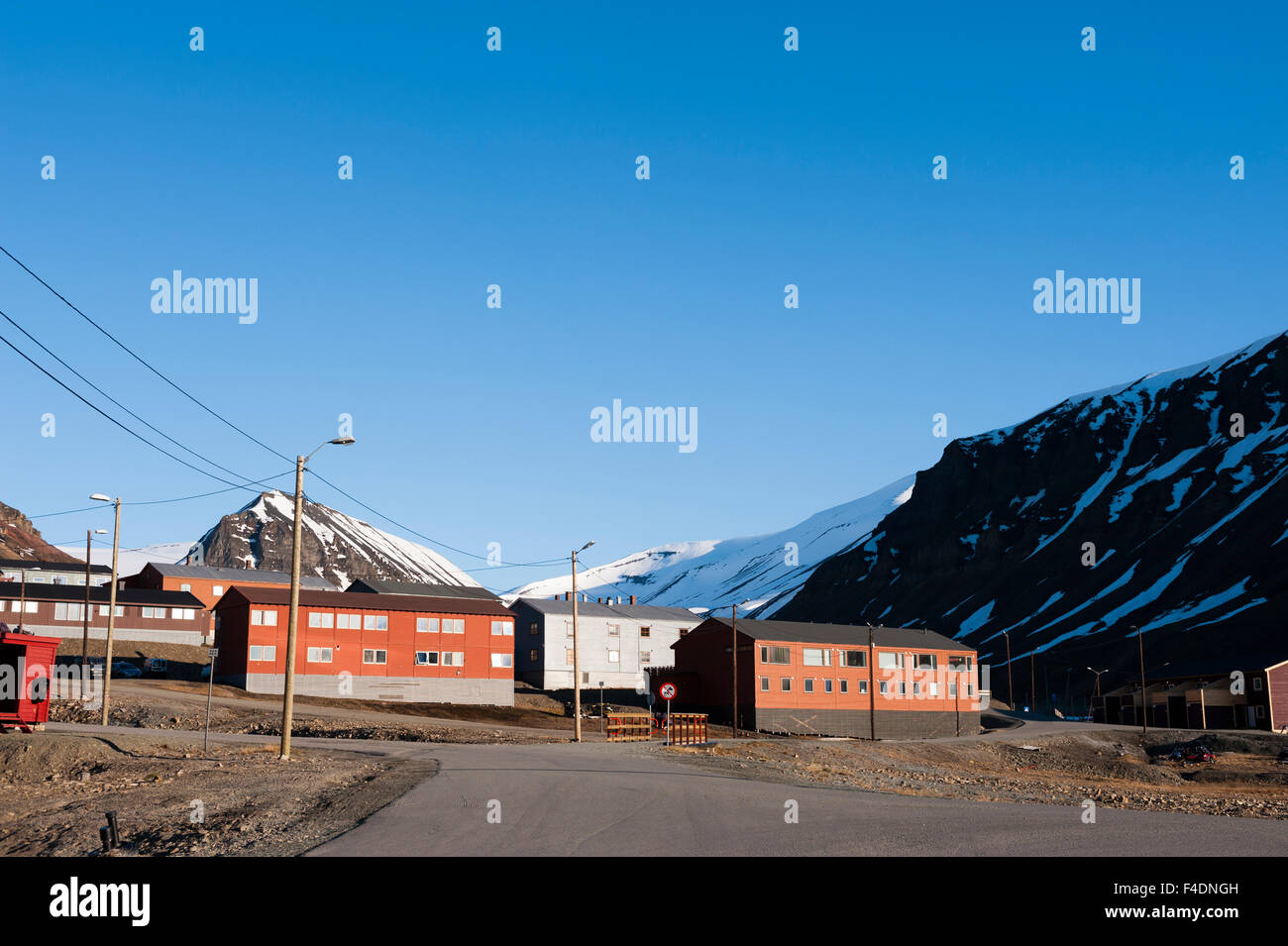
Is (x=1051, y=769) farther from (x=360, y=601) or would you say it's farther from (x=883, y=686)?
(x=360, y=601)

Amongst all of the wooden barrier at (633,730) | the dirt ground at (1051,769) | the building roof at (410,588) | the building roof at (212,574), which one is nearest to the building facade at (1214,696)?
the dirt ground at (1051,769)

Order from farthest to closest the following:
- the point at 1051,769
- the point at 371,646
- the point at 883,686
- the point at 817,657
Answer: the point at 883,686
the point at 817,657
the point at 371,646
the point at 1051,769

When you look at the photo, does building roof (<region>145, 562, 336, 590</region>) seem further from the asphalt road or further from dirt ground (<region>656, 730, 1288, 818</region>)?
the asphalt road

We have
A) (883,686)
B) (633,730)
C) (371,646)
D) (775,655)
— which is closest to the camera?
(633,730)

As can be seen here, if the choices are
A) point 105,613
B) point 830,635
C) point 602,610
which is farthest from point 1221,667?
point 105,613

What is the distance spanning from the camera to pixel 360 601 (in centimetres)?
8206

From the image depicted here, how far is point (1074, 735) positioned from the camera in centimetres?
8325

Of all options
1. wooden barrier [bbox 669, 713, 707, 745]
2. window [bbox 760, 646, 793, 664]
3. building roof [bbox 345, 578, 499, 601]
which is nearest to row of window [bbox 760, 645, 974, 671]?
window [bbox 760, 646, 793, 664]

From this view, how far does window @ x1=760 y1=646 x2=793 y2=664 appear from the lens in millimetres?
81688

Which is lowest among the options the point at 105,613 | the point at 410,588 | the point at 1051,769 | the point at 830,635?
the point at 1051,769

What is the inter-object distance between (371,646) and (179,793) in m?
57.2
